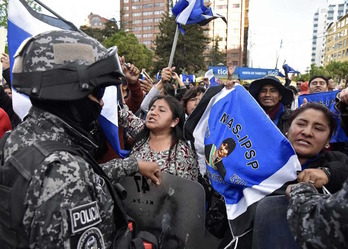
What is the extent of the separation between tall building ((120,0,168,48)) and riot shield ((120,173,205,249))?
111 metres

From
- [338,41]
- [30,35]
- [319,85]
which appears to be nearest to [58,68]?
[30,35]

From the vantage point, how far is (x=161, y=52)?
4378 cm

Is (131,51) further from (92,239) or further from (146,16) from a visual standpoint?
(146,16)

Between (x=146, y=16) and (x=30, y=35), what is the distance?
118m

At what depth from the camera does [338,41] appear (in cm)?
9231

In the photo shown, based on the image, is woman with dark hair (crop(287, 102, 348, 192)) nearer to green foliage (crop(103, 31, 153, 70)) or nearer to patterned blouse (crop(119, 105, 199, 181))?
patterned blouse (crop(119, 105, 199, 181))

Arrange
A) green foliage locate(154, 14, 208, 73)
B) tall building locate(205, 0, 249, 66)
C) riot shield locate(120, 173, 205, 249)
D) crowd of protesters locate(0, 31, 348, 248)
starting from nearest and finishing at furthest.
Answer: crowd of protesters locate(0, 31, 348, 248)
riot shield locate(120, 173, 205, 249)
green foliage locate(154, 14, 208, 73)
tall building locate(205, 0, 249, 66)

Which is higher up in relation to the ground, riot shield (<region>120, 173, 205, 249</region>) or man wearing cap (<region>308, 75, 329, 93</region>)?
man wearing cap (<region>308, 75, 329, 93</region>)

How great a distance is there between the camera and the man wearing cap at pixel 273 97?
348cm

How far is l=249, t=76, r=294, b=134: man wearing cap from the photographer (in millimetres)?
3480

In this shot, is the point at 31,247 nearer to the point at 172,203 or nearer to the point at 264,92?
the point at 172,203

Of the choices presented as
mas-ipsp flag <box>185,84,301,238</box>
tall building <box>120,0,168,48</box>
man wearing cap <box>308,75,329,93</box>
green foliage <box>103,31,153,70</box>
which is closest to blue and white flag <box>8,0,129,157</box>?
mas-ipsp flag <box>185,84,301,238</box>

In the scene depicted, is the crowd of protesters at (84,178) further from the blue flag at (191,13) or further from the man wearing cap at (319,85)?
the man wearing cap at (319,85)

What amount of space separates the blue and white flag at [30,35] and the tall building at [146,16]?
11013 cm
